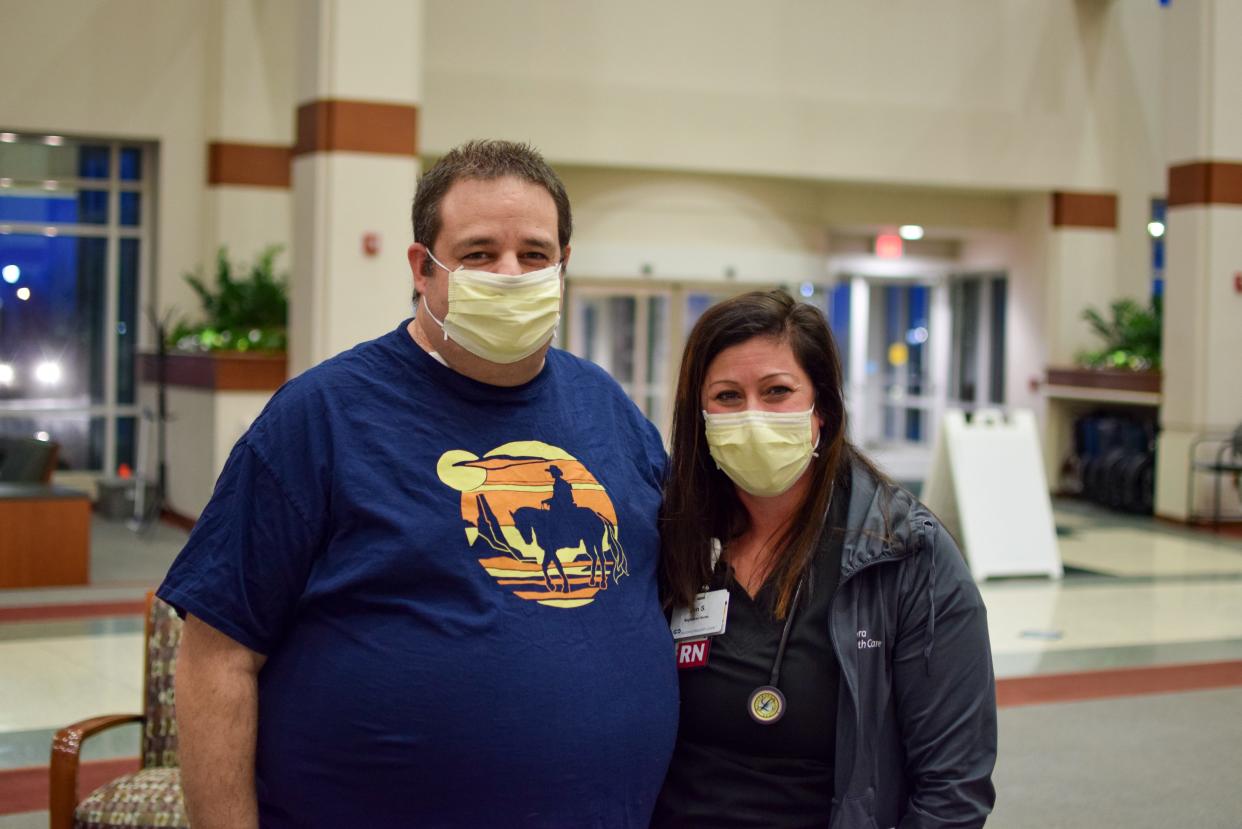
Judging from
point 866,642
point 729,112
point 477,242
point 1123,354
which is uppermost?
point 729,112

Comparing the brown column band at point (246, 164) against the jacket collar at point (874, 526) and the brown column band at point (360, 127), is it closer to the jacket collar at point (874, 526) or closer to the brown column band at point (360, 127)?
the brown column band at point (360, 127)

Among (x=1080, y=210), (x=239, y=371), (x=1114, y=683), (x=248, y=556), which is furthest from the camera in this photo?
(x=1080, y=210)

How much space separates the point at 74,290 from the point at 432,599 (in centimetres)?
1346

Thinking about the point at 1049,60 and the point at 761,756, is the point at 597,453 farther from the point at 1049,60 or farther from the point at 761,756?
the point at 1049,60

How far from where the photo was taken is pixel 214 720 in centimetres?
208

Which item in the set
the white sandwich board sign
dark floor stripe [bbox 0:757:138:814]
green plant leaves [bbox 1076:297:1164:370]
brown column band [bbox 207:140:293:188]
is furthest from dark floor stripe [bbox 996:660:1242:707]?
brown column band [bbox 207:140:293:188]

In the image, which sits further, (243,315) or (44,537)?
(243,315)

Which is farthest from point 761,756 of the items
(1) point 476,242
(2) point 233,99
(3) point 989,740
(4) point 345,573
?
(2) point 233,99

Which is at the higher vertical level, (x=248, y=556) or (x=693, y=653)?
(x=248, y=556)

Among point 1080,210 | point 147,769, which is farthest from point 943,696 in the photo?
point 1080,210

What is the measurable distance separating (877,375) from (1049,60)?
5.48m

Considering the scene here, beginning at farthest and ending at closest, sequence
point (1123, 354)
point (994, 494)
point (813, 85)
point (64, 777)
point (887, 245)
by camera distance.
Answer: point (887, 245) < point (813, 85) < point (1123, 354) < point (994, 494) < point (64, 777)

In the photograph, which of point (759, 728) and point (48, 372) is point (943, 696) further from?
point (48, 372)

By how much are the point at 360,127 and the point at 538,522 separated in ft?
28.6
